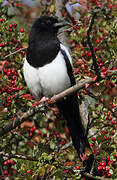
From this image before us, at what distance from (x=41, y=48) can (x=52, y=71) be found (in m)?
0.34

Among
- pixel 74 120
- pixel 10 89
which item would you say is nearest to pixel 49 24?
pixel 10 89

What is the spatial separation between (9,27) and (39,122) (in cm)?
117

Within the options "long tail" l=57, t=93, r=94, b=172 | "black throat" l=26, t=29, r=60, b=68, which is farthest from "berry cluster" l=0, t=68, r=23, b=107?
"long tail" l=57, t=93, r=94, b=172

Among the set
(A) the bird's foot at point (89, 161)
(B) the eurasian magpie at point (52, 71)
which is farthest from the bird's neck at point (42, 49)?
(A) the bird's foot at point (89, 161)

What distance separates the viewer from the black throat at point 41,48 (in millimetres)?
3436

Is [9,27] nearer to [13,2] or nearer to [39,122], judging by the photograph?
[13,2]

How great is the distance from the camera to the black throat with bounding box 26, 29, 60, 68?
344 cm

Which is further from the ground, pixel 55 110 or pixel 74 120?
pixel 55 110

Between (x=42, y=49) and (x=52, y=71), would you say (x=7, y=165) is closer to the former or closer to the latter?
(x=52, y=71)

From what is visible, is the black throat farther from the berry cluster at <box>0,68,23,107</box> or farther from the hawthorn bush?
the berry cluster at <box>0,68,23,107</box>

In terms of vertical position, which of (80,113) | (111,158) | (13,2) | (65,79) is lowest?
(111,158)

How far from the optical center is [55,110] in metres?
3.28

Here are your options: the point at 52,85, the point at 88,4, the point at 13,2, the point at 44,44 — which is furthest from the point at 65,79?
the point at 13,2

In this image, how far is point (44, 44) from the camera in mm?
3588
